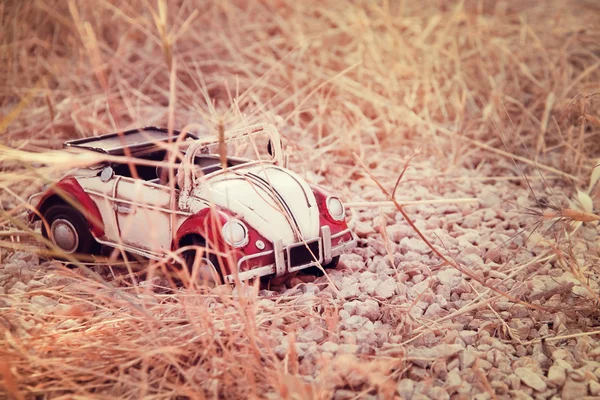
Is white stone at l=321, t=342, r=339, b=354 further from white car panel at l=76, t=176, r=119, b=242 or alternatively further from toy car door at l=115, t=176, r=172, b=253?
white car panel at l=76, t=176, r=119, b=242

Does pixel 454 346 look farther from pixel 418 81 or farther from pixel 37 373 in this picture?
pixel 418 81

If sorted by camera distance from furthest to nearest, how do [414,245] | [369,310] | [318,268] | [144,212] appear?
1. [414,245]
2. [318,268]
3. [144,212]
4. [369,310]

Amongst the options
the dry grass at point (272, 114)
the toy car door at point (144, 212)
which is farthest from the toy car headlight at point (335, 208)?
the toy car door at point (144, 212)

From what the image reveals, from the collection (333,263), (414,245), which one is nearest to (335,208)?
(333,263)

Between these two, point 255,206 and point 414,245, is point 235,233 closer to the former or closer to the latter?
point 255,206

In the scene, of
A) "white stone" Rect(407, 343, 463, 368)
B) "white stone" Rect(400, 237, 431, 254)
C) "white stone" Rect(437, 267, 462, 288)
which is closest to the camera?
"white stone" Rect(407, 343, 463, 368)

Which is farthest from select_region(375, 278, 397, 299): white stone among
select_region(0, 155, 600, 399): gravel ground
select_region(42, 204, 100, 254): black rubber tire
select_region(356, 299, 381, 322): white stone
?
select_region(42, 204, 100, 254): black rubber tire
